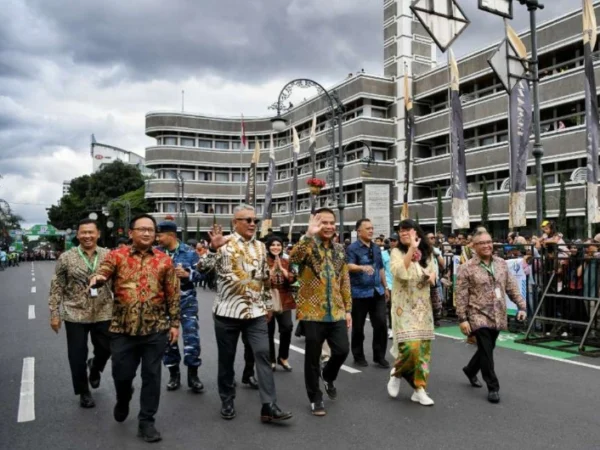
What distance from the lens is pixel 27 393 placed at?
632 cm

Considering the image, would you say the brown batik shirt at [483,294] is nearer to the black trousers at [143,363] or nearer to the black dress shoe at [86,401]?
the black trousers at [143,363]

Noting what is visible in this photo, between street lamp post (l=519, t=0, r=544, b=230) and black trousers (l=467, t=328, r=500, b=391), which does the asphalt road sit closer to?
black trousers (l=467, t=328, r=500, b=391)

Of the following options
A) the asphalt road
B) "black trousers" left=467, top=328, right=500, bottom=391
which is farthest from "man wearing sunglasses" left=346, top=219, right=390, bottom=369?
"black trousers" left=467, top=328, right=500, bottom=391

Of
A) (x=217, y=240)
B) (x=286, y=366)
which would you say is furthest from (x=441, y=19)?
(x=286, y=366)

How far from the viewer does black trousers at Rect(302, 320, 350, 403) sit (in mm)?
5465

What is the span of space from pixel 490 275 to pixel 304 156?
149 ft

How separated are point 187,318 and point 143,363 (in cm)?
176

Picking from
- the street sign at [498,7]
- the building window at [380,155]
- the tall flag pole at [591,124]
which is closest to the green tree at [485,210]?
the building window at [380,155]

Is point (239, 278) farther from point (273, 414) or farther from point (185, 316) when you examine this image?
point (185, 316)

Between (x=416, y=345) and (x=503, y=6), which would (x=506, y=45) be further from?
(x=416, y=345)

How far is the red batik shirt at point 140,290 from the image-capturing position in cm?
470

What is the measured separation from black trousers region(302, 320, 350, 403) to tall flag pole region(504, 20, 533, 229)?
8.31m

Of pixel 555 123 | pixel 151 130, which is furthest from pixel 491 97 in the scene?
pixel 151 130

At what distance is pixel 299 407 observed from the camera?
223 inches
